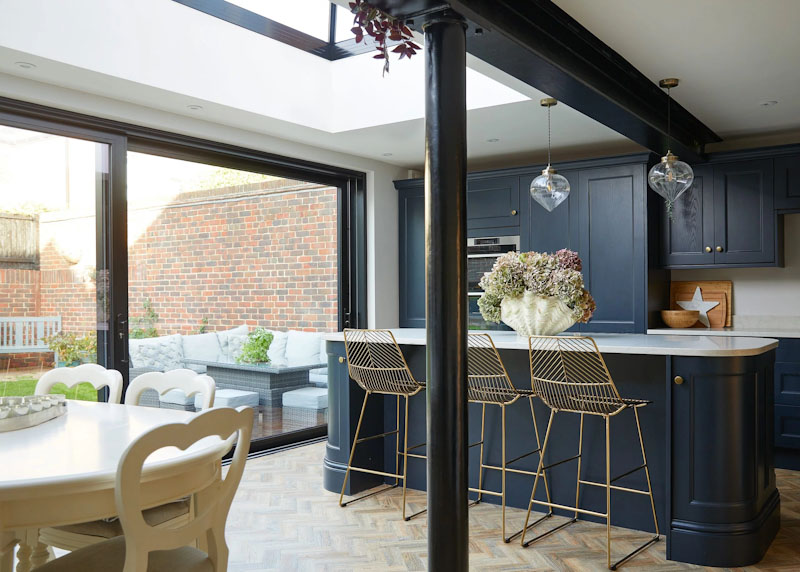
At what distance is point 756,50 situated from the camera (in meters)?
3.42

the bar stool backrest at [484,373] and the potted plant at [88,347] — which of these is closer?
the bar stool backrest at [484,373]

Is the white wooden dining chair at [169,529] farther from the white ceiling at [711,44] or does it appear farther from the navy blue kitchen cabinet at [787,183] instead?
the navy blue kitchen cabinet at [787,183]

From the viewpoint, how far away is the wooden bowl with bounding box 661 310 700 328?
539 centimetres

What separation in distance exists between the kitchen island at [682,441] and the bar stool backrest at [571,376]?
0.11 metres

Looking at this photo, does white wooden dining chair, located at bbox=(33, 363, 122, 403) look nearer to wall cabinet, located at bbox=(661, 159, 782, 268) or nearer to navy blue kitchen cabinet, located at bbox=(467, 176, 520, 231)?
navy blue kitchen cabinet, located at bbox=(467, 176, 520, 231)

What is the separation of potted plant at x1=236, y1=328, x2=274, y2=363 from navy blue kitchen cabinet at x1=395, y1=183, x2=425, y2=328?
149 cm

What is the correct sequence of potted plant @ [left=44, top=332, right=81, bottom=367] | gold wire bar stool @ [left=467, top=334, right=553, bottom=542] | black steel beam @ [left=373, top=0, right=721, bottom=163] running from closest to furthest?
black steel beam @ [left=373, top=0, right=721, bottom=163]
gold wire bar stool @ [left=467, top=334, right=553, bottom=542]
potted plant @ [left=44, top=332, right=81, bottom=367]

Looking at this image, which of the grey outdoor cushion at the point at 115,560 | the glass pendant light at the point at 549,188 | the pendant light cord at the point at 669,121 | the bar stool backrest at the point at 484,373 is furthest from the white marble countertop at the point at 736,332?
the grey outdoor cushion at the point at 115,560

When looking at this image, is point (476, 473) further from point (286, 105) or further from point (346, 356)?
point (286, 105)

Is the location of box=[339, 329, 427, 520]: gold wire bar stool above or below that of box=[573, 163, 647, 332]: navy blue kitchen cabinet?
below

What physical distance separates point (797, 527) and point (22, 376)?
4.07 m

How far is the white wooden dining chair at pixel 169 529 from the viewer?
5.54ft

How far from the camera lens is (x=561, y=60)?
9.99 feet

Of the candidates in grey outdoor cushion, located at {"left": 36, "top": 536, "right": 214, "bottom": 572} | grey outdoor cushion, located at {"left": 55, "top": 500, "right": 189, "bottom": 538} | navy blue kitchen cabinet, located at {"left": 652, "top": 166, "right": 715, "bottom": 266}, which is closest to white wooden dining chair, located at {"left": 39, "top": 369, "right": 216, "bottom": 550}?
grey outdoor cushion, located at {"left": 55, "top": 500, "right": 189, "bottom": 538}
